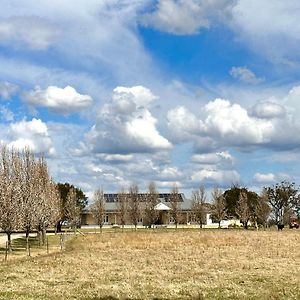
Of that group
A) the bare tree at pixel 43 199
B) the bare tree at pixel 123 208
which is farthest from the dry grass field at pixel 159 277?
the bare tree at pixel 123 208

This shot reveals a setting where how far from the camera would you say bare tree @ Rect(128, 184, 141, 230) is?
11411 cm

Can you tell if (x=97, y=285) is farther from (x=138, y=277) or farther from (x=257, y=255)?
(x=257, y=255)

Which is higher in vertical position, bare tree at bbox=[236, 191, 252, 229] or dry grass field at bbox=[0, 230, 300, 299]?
bare tree at bbox=[236, 191, 252, 229]

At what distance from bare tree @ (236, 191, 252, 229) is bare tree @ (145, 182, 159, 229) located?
1882 cm

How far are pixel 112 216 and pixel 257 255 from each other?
364 ft

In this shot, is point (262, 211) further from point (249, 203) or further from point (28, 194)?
point (28, 194)

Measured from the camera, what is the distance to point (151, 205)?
387 ft

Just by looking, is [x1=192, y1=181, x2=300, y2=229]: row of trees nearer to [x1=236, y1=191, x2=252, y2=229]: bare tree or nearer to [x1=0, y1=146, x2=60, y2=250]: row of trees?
[x1=236, y1=191, x2=252, y2=229]: bare tree

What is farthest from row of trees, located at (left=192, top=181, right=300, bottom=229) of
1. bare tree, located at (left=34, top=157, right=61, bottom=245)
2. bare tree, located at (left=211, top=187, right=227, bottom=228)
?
bare tree, located at (left=34, top=157, right=61, bottom=245)

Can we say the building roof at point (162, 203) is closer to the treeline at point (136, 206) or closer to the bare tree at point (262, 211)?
the treeline at point (136, 206)

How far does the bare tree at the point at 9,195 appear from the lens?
44219 mm

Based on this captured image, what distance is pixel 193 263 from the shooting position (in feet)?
100

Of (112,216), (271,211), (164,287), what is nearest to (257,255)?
(164,287)

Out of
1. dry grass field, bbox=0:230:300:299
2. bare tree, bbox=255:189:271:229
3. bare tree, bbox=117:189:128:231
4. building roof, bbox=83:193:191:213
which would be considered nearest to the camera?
dry grass field, bbox=0:230:300:299
